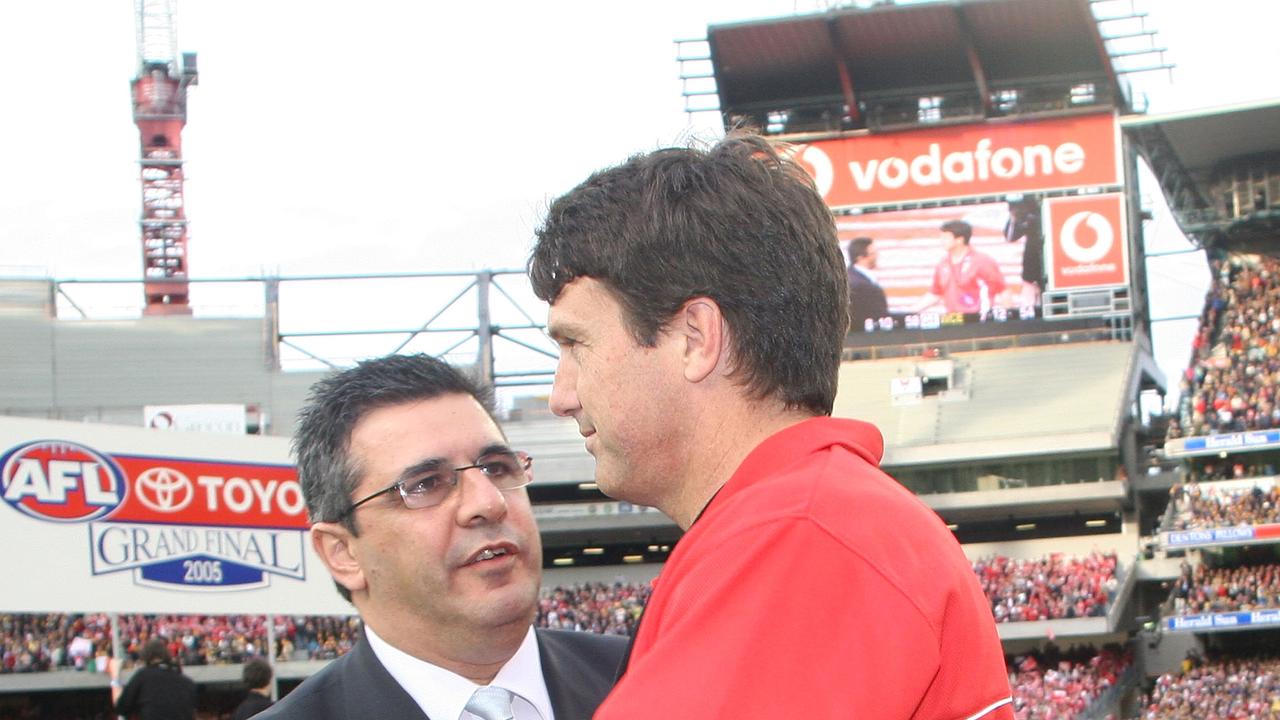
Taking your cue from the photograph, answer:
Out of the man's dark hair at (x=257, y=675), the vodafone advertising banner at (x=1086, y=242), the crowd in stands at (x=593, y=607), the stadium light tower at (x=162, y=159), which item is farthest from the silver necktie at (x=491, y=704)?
the stadium light tower at (x=162, y=159)

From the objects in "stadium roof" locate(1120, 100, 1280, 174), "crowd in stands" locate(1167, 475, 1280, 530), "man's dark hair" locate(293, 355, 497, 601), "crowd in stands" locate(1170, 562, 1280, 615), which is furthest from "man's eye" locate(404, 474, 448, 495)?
"stadium roof" locate(1120, 100, 1280, 174)

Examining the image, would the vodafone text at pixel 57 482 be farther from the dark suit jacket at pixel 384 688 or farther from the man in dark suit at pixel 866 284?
the man in dark suit at pixel 866 284

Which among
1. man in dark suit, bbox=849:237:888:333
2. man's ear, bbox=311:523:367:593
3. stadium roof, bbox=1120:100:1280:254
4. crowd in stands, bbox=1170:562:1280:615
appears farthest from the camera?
man in dark suit, bbox=849:237:888:333

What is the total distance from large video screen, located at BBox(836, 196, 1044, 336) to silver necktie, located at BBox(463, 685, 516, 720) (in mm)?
38149

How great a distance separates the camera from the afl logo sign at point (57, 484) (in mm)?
15609

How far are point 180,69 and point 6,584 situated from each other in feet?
166

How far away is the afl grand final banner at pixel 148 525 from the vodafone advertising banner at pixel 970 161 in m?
26.4

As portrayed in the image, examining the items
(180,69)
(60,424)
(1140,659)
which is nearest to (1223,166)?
(1140,659)

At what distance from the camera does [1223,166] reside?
40906 millimetres

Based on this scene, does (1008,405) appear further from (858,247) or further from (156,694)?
(156,694)

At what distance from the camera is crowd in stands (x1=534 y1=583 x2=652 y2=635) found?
118 feet

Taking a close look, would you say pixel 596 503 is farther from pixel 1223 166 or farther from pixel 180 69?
pixel 180 69

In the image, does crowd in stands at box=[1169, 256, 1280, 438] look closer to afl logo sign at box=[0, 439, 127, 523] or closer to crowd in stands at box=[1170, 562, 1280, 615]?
crowd in stands at box=[1170, 562, 1280, 615]

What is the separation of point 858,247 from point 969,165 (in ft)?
12.4
